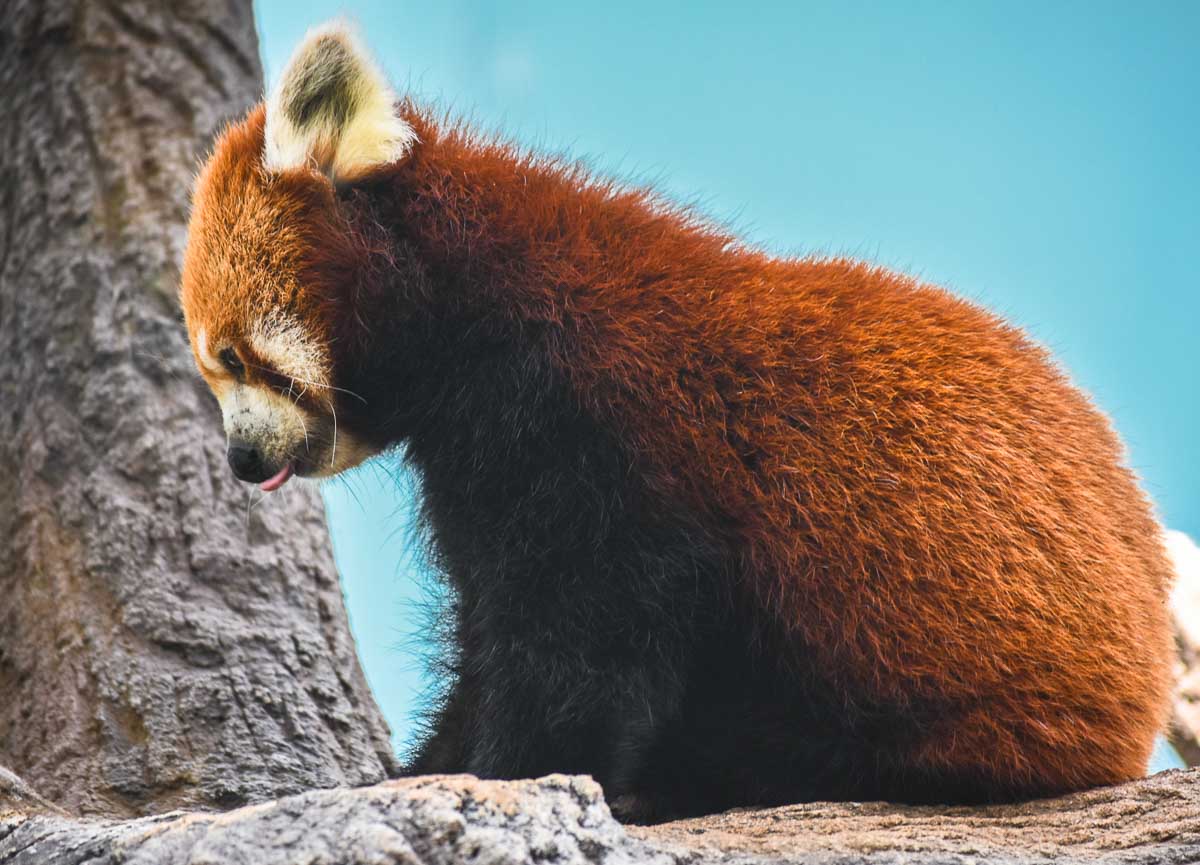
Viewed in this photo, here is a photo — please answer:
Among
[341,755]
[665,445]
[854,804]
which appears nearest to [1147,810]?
[854,804]

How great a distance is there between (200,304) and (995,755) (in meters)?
2.01

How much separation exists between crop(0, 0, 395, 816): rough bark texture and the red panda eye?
46.7 inches

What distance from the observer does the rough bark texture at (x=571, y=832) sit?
163 cm

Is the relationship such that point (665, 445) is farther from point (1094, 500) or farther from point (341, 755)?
point (341, 755)

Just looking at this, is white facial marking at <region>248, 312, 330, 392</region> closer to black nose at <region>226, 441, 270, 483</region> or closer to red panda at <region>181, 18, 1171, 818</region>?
red panda at <region>181, 18, 1171, 818</region>

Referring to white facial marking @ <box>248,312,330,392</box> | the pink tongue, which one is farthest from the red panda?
the pink tongue

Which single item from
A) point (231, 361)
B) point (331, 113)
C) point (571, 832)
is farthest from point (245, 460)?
point (571, 832)

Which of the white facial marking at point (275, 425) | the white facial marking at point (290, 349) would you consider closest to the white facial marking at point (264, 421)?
the white facial marking at point (275, 425)

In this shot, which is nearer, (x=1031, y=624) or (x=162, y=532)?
(x=1031, y=624)

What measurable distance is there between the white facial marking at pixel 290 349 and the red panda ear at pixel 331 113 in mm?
343

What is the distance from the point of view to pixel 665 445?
8.43 feet

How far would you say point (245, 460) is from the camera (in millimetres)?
2926

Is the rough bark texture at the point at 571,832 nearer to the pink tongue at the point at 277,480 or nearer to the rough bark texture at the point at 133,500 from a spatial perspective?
the pink tongue at the point at 277,480

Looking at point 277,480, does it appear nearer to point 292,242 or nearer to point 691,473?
point 292,242
